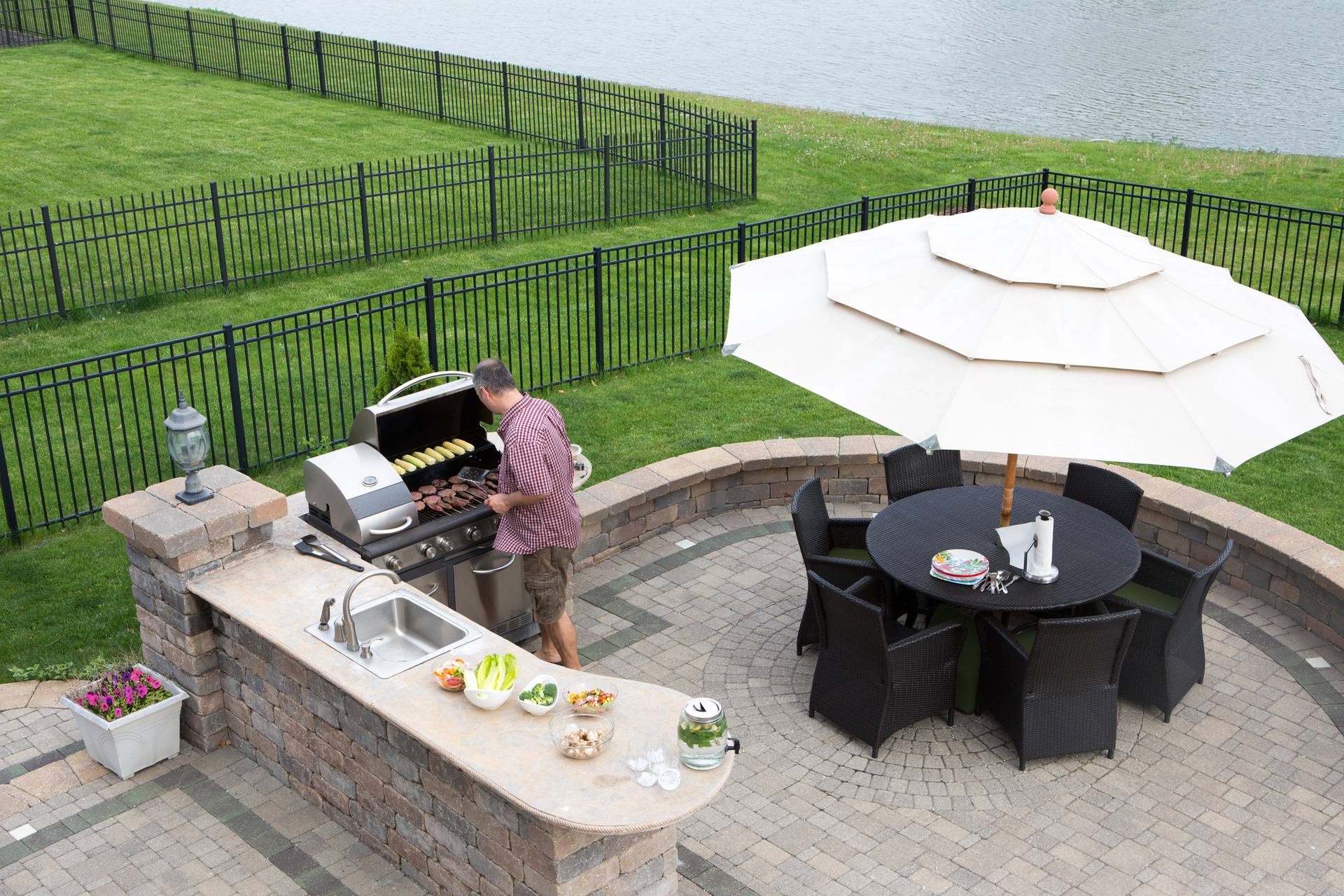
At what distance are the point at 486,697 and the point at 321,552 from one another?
1.99 meters

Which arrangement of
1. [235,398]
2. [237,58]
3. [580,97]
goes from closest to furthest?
[235,398] → [580,97] → [237,58]

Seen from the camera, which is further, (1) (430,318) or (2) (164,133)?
(2) (164,133)

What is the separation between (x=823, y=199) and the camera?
67.8ft

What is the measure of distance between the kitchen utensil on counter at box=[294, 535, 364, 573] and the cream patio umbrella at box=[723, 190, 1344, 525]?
2.54 m

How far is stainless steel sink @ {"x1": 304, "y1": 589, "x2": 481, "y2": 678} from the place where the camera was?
6422 mm

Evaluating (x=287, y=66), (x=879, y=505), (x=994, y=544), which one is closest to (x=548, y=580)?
(x=994, y=544)

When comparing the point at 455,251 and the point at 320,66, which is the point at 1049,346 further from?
the point at 320,66

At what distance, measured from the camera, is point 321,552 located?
7.17 meters


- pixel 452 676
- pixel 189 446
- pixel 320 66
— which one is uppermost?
pixel 189 446

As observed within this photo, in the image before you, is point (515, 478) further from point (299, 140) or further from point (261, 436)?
point (299, 140)

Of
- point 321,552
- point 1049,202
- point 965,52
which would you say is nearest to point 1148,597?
point 1049,202

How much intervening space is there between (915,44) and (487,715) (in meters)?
43.6

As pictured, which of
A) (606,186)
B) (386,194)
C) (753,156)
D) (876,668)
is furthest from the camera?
(753,156)

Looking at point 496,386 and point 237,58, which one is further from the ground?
point 496,386
